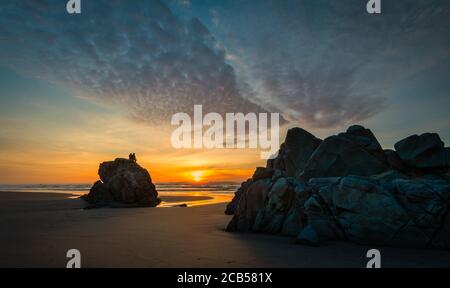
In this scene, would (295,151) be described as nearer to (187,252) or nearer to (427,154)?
(427,154)

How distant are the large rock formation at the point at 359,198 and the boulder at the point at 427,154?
0.16 ft

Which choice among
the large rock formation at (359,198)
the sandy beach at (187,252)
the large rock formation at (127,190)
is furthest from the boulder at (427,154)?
the large rock formation at (127,190)

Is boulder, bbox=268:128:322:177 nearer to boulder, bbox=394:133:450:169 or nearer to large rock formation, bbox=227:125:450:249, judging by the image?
large rock formation, bbox=227:125:450:249

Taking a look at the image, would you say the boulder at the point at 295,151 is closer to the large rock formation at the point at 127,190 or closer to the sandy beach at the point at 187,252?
the sandy beach at the point at 187,252

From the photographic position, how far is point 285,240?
10.8 meters

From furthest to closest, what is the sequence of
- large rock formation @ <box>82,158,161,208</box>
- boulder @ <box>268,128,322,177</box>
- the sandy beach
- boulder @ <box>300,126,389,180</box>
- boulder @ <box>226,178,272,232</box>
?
large rock formation @ <box>82,158,161,208</box> < boulder @ <box>268,128,322,177</box> < boulder @ <box>300,126,389,180</box> < boulder @ <box>226,178,272,232</box> < the sandy beach

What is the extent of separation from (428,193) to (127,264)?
437 inches

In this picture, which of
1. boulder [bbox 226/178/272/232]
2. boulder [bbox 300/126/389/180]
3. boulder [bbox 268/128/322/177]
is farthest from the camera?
boulder [bbox 268/128/322/177]

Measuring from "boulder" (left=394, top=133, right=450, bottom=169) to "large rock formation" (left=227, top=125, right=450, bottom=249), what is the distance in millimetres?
48

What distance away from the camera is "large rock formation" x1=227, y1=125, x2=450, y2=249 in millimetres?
9828

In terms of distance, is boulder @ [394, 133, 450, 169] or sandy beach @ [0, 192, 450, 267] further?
boulder @ [394, 133, 450, 169]

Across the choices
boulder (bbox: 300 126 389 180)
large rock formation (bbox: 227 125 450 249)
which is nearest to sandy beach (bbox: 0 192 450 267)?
large rock formation (bbox: 227 125 450 249)

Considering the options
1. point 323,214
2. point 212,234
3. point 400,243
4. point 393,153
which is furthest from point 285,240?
point 393,153

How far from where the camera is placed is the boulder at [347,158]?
16.2m
